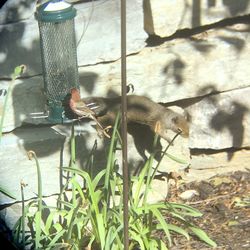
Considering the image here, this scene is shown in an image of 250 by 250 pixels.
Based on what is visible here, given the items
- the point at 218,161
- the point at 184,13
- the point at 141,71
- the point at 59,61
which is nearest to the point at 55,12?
the point at 59,61

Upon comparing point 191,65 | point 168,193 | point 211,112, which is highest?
point 191,65

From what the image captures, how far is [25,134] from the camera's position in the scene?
176 inches

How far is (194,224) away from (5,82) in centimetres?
131

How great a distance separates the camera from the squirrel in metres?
4.48

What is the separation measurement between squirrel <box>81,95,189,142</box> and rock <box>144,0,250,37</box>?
41 cm

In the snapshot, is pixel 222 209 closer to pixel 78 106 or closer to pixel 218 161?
pixel 218 161

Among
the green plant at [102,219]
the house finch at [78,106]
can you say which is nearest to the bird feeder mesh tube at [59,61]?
the house finch at [78,106]

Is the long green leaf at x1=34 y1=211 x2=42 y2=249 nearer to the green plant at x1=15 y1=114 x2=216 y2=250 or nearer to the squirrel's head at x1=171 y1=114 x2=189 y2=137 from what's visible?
the green plant at x1=15 y1=114 x2=216 y2=250

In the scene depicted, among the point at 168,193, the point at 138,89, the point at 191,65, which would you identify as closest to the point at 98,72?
the point at 138,89

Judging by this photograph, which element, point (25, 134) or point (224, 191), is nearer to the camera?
point (25, 134)

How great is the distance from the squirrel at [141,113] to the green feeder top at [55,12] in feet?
2.20

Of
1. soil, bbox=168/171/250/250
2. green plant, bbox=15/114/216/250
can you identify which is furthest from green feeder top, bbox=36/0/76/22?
soil, bbox=168/171/250/250

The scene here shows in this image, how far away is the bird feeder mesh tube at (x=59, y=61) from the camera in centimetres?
410

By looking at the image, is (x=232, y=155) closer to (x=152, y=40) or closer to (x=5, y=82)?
(x=152, y=40)
